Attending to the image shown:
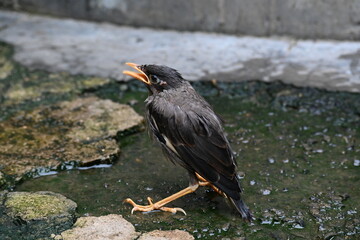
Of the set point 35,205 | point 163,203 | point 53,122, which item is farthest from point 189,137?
point 53,122

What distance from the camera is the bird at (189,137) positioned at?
11.8ft

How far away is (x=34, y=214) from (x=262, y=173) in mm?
1590

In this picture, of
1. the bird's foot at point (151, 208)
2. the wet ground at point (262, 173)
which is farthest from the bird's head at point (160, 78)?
the bird's foot at point (151, 208)

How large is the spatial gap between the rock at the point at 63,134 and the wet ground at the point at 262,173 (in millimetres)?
116

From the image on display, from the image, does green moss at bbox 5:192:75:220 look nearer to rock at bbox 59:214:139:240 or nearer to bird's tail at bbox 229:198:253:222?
rock at bbox 59:214:139:240

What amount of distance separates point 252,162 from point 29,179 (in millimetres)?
1592

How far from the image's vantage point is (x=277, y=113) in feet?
16.8

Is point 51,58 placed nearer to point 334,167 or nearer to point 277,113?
point 277,113

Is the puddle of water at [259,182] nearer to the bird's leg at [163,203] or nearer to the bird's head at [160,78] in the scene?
the bird's leg at [163,203]

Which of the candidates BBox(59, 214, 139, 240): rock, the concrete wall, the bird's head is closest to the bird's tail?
BBox(59, 214, 139, 240): rock

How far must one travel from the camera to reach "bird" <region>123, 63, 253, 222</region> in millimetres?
3602

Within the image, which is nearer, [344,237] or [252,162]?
[344,237]

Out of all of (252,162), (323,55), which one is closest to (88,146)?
(252,162)

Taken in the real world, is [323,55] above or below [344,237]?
above
